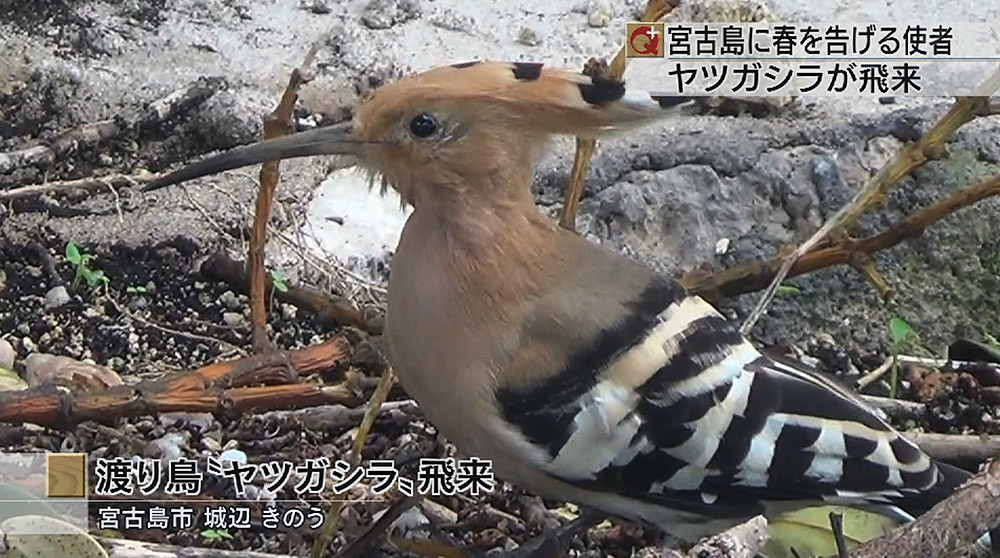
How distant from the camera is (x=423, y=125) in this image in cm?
173

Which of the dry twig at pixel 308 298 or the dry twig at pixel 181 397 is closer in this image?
the dry twig at pixel 181 397

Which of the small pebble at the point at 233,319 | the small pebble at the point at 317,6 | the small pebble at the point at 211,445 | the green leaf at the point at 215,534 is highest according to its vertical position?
the small pebble at the point at 317,6

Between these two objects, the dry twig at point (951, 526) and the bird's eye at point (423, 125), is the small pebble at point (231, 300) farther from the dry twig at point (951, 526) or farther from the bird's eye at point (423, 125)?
the dry twig at point (951, 526)

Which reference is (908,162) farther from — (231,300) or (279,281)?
(231,300)

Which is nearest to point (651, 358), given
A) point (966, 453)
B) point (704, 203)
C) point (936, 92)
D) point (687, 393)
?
point (687, 393)

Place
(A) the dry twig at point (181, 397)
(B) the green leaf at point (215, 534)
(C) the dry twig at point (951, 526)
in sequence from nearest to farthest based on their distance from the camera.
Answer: (C) the dry twig at point (951, 526)
(A) the dry twig at point (181, 397)
(B) the green leaf at point (215, 534)

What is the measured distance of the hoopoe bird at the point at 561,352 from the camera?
1.75 metres

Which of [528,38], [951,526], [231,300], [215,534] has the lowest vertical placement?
A: [215,534]

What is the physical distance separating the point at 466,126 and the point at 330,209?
90 centimetres

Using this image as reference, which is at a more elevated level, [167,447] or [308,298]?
[308,298]

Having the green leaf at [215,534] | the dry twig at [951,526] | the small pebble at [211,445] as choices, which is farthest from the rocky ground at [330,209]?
the dry twig at [951,526]

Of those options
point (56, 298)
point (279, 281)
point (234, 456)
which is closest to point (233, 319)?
point (279, 281)

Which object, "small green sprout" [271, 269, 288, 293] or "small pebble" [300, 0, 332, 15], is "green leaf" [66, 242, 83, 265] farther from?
"small pebble" [300, 0, 332, 15]

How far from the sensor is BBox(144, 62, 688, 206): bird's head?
1.73 m
